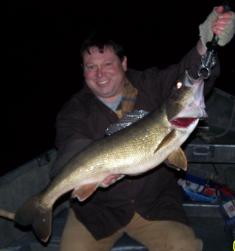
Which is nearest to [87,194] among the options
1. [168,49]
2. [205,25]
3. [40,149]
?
[205,25]

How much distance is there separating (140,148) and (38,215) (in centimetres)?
98

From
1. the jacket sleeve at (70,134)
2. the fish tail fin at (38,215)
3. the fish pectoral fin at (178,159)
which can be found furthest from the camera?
the jacket sleeve at (70,134)

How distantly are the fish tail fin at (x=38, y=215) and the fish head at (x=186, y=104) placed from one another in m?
1.22

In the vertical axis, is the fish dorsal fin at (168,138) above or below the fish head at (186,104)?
below

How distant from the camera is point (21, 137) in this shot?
12.7 m

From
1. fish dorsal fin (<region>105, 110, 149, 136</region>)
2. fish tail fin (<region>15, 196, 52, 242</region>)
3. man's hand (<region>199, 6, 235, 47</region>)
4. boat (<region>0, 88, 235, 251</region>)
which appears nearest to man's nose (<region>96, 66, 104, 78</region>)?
fish dorsal fin (<region>105, 110, 149, 136</region>)

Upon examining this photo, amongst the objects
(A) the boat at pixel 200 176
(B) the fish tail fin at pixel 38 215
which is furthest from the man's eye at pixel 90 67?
(A) the boat at pixel 200 176

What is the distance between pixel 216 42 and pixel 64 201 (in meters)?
2.74

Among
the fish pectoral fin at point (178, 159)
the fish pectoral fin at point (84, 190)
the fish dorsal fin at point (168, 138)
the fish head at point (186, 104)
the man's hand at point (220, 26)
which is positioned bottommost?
the fish pectoral fin at point (84, 190)

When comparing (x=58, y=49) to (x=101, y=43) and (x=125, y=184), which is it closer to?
(x=101, y=43)

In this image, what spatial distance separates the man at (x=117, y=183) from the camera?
3.85m

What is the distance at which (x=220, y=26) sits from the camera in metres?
3.14

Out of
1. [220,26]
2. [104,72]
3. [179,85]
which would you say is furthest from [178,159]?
[104,72]

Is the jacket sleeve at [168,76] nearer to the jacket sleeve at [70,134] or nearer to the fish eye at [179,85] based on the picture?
the fish eye at [179,85]
